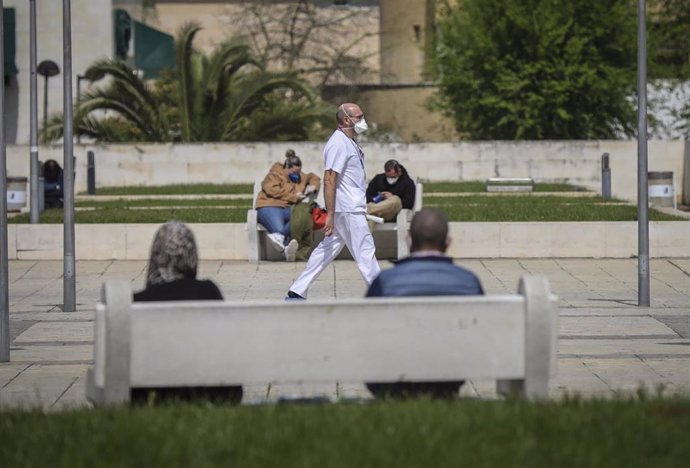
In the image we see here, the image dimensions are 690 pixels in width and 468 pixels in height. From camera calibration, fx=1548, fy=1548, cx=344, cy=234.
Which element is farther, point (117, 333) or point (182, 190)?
point (182, 190)

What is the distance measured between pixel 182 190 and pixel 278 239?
41.4ft

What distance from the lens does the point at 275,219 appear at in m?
19.2

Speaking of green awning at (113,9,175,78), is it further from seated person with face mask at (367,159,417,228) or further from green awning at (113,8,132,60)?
seated person with face mask at (367,159,417,228)

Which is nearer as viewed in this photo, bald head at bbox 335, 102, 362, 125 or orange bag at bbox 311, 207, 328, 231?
bald head at bbox 335, 102, 362, 125

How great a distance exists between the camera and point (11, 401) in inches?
376

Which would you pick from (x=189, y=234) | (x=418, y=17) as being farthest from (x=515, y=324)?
(x=418, y=17)

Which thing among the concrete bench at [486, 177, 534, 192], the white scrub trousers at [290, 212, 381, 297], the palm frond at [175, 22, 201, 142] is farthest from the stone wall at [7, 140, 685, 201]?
the white scrub trousers at [290, 212, 381, 297]

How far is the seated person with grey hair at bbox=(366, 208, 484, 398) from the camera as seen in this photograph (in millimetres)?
7672

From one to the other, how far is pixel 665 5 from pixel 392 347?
36.5 m

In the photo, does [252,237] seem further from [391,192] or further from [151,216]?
[151,216]

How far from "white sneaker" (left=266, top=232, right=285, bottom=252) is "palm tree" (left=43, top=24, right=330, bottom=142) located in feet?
58.6

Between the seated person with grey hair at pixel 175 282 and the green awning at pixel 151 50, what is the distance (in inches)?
1614

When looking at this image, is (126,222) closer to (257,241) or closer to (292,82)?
(257,241)

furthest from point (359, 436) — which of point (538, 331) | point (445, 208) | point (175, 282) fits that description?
point (445, 208)
